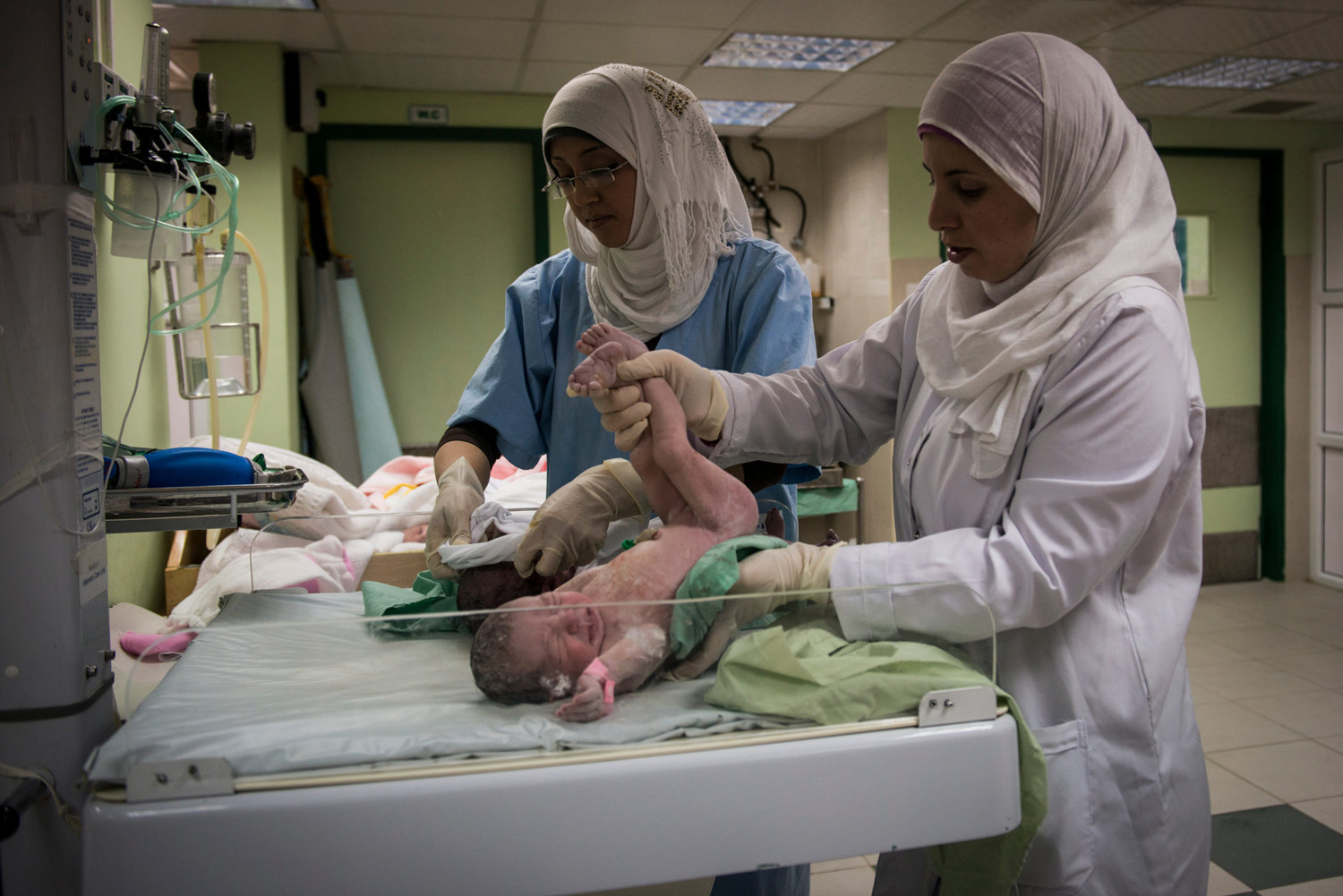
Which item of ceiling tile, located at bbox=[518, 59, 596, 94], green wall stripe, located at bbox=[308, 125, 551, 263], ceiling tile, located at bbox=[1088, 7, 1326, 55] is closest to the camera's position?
ceiling tile, located at bbox=[1088, 7, 1326, 55]

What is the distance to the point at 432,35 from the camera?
387 cm

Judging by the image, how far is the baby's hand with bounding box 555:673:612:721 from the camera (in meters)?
0.95

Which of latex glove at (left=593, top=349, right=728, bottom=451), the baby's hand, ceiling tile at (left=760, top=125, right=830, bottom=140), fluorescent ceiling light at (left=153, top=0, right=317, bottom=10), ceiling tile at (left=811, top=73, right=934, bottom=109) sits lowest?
the baby's hand

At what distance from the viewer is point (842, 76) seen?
4.49 metres

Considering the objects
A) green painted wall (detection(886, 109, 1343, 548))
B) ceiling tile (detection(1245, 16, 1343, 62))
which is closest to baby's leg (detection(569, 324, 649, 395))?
ceiling tile (detection(1245, 16, 1343, 62))

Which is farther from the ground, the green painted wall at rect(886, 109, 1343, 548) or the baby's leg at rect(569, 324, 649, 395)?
the green painted wall at rect(886, 109, 1343, 548)

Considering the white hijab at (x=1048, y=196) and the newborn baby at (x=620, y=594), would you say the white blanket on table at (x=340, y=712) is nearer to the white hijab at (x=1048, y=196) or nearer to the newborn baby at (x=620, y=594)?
the newborn baby at (x=620, y=594)

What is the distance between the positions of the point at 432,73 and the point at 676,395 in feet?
12.2

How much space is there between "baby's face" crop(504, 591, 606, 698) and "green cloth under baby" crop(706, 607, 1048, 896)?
0.46 feet

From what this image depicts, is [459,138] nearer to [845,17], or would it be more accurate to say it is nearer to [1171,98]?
[845,17]

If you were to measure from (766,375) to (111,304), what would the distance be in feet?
5.43

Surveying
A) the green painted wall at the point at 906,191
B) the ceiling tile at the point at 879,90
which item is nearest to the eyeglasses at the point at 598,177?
the ceiling tile at the point at 879,90

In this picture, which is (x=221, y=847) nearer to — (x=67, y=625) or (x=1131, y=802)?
(x=67, y=625)

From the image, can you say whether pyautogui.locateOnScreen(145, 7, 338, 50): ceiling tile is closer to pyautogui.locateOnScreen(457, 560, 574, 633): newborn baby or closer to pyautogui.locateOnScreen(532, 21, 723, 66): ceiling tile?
pyautogui.locateOnScreen(532, 21, 723, 66): ceiling tile
